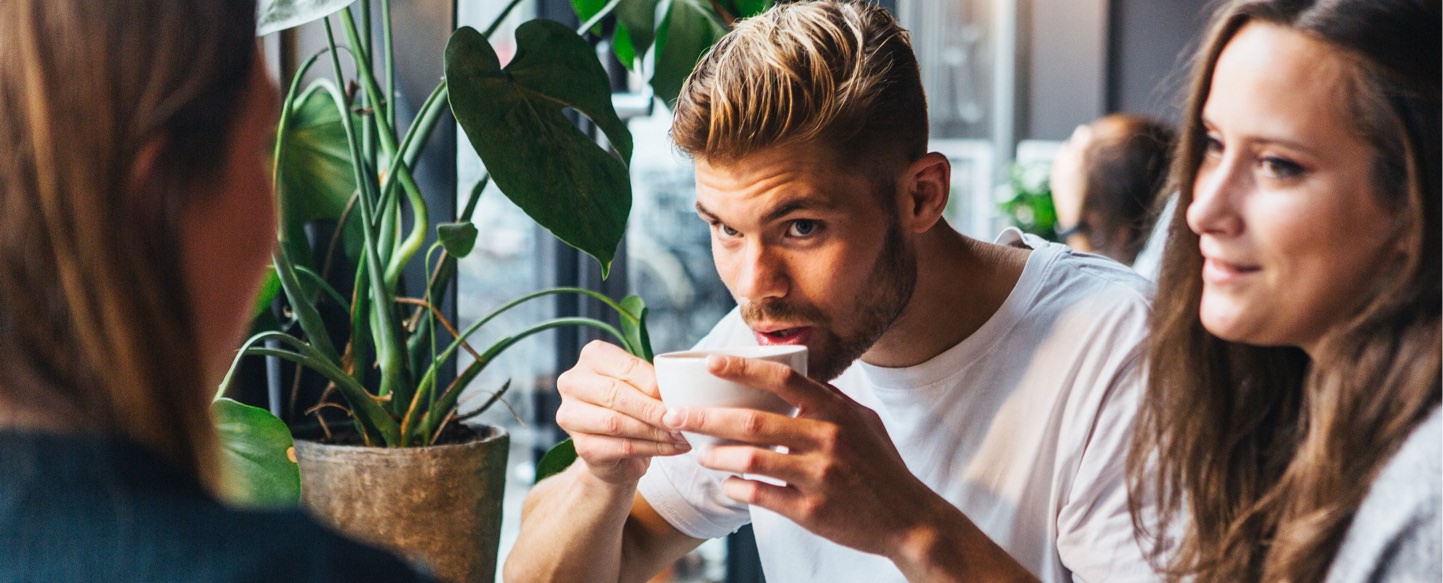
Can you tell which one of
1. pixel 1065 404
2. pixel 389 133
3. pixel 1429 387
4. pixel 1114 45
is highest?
pixel 389 133

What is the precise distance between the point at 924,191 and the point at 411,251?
0.59 metres

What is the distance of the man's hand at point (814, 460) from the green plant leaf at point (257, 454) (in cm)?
42

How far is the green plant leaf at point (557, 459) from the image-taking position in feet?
4.87

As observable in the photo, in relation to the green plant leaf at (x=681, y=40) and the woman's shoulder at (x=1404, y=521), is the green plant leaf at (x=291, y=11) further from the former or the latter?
the woman's shoulder at (x=1404, y=521)

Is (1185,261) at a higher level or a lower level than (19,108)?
lower

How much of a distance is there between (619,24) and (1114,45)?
4149 millimetres

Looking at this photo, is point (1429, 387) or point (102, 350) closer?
point (102, 350)

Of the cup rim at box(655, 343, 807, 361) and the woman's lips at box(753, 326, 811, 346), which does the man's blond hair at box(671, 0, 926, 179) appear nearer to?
the woman's lips at box(753, 326, 811, 346)

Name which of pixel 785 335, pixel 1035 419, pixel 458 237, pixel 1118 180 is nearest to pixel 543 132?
pixel 458 237

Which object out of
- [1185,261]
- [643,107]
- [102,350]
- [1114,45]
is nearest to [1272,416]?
[1185,261]

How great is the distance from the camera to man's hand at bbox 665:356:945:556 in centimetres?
98

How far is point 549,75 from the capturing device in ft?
4.21

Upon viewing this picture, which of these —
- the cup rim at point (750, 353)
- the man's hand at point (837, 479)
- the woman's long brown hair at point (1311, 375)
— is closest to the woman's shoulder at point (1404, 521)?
the woman's long brown hair at point (1311, 375)

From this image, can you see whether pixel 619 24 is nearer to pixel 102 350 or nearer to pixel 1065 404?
pixel 1065 404
